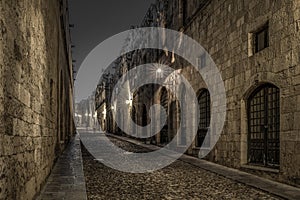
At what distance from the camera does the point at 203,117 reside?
12992 mm

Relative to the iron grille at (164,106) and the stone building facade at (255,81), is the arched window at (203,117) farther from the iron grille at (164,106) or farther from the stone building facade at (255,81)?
the iron grille at (164,106)

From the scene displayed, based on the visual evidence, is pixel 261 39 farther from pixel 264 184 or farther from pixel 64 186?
pixel 64 186

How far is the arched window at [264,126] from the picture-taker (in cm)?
791

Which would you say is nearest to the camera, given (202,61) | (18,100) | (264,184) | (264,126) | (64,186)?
(18,100)

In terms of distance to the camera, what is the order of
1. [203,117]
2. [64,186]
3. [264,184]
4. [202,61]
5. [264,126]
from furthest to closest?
[203,117] → [202,61] → [264,126] → [264,184] → [64,186]

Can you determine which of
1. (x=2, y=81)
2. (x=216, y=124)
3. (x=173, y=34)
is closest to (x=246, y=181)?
(x=216, y=124)

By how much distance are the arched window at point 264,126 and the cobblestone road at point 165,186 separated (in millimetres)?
1402

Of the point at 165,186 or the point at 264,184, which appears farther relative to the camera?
the point at 264,184

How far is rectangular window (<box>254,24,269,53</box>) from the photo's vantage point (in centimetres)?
822

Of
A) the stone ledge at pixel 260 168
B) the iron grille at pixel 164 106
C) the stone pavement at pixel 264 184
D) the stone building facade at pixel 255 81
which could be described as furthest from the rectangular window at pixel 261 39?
the iron grille at pixel 164 106

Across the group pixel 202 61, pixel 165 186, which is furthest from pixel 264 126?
pixel 202 61

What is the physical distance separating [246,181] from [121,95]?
32.6 m

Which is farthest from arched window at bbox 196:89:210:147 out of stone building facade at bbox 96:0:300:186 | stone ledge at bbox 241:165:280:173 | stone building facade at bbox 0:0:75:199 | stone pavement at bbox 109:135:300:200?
stone building facade at bbox 0:0:75:199

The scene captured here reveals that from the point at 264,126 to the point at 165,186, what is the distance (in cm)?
333
